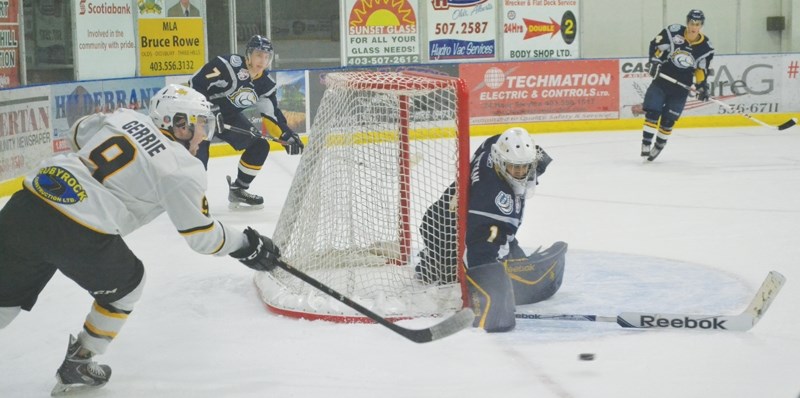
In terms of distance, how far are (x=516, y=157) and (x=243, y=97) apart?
320 cm

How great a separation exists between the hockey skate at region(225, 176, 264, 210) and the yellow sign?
3969mm

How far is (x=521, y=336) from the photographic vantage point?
3939 mm

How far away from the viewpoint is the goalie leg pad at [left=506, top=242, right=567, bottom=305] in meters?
4.29

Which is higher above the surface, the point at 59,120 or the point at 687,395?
the point at 59,120

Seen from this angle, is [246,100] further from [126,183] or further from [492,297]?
[126,183]

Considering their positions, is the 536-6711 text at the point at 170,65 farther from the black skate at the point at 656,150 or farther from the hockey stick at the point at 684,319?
Answer: the hockey stick at the point at 684,319

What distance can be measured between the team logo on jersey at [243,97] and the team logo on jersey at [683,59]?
3798 millimetres

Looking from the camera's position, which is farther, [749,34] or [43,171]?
[749,34]

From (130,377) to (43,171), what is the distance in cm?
81

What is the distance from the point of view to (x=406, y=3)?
12281 millimetres

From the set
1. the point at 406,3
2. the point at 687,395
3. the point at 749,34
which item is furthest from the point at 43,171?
the point at 749,34

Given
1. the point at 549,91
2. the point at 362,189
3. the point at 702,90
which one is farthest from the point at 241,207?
the point at 549,91

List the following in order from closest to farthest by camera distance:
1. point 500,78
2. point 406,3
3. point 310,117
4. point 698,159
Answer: point 698,159, point 310,117, point 500,78, point 406,3

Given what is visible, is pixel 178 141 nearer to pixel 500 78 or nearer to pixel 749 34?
pixel 500 78
